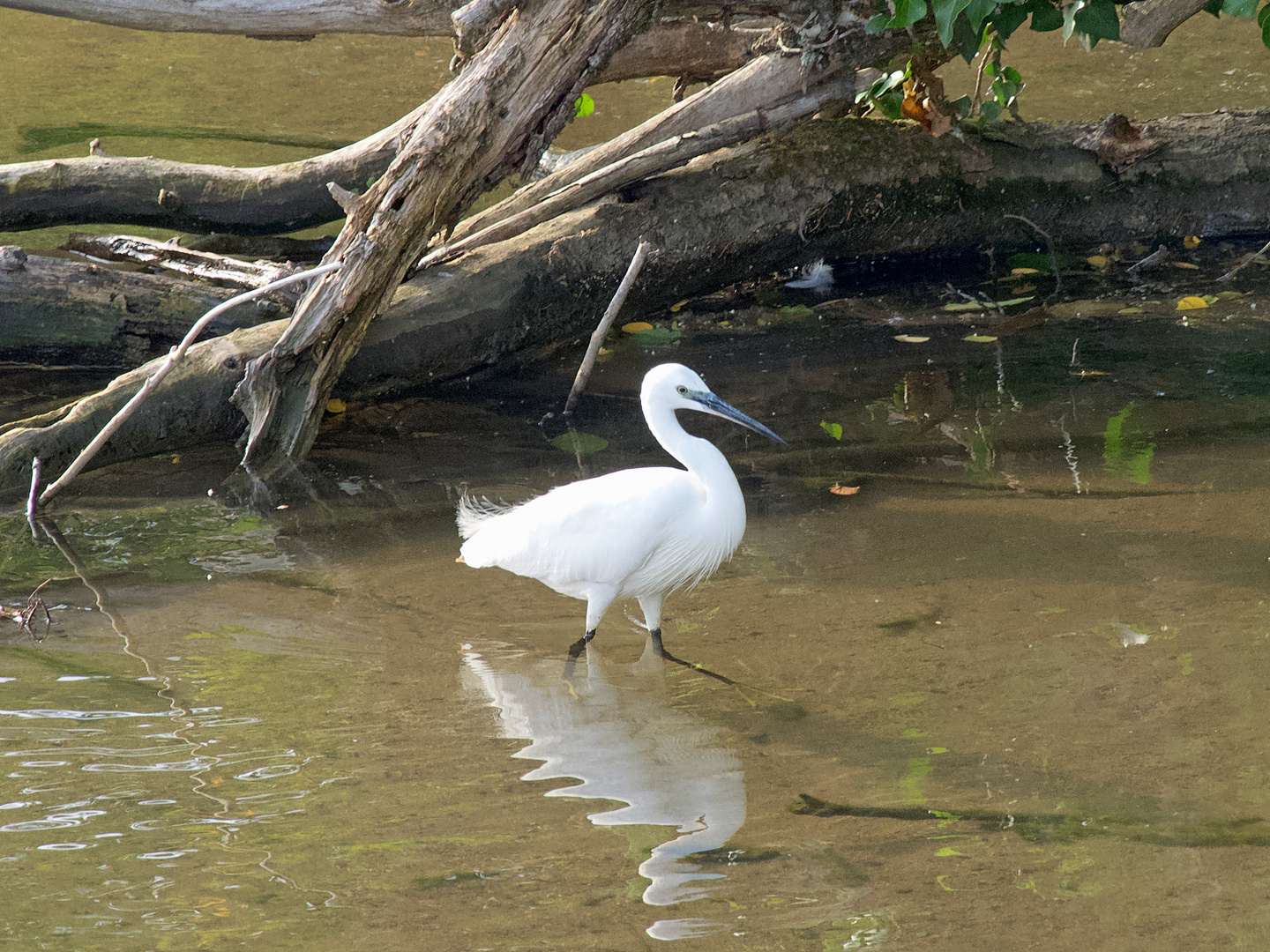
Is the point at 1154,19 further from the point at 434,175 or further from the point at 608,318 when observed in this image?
the point at 434,175

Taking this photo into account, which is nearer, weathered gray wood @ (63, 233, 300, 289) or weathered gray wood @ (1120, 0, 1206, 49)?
weathered gray wood @ (1120, 0, 1206, 49)

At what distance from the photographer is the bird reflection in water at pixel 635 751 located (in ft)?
9.34

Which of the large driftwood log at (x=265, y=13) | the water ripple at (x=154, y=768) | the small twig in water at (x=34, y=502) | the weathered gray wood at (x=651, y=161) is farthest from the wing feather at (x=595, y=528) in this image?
the large driftwood log at (x=265, y=13)

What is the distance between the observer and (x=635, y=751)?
11.2 ft

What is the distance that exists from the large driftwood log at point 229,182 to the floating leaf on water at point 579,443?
7.49ft

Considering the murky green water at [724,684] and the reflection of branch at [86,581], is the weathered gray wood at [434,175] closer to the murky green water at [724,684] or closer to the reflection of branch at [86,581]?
the murky green water at [724,684]

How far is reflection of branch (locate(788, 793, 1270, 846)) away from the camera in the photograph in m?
2.75

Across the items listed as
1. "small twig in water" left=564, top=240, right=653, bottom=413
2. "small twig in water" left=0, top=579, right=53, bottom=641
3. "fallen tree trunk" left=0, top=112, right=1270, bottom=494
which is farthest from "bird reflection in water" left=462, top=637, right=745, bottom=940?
"fallen tree trunk" left=0, top=112, right=1270, bottom=494

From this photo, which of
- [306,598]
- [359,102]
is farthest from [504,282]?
[359,102]

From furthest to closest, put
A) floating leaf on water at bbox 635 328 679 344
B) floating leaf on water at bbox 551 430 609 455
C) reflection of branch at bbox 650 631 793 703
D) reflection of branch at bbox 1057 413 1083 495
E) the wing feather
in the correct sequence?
floating leaf on water at bbox 635 328 679 344 < floating leaf on water at bbox 551 430 609 455 < reflection of branch at bbox 1057 413 1083 495 < the wing feather < reflection of branch at bbox 650 631 793 703

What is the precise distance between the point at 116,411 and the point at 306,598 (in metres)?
1.68

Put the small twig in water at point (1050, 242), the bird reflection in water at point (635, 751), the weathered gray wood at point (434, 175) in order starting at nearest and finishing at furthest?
the bird reflection in water at point (635, 751) → the weathered gray wood at point (434, 175) → the small twig in water at point (1050, 242)

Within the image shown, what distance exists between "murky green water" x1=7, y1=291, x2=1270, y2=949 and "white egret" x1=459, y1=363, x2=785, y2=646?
26cm

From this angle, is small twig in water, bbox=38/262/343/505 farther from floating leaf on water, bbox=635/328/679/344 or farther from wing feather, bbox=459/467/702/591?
floating leaf on water, bbox=635/328/679/344
